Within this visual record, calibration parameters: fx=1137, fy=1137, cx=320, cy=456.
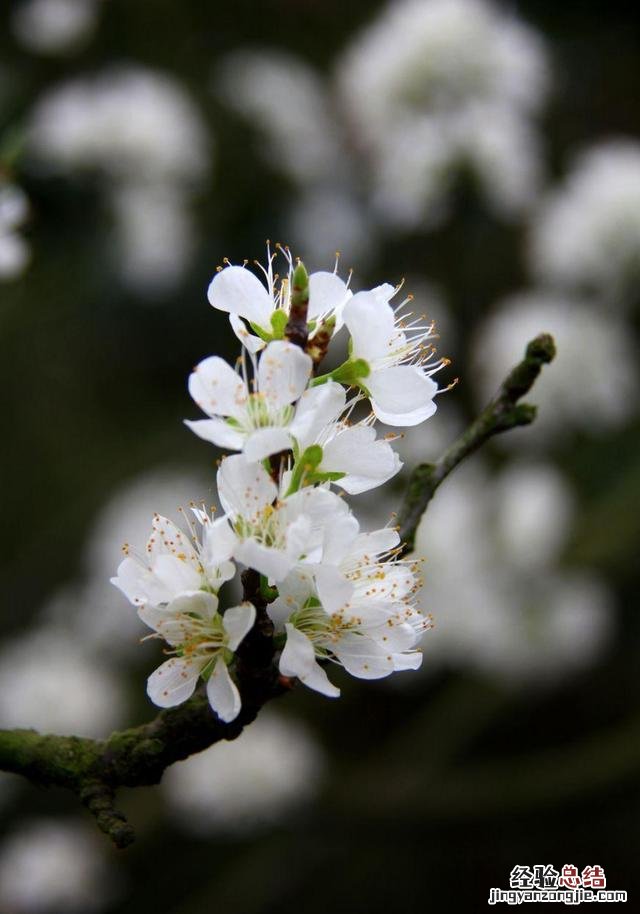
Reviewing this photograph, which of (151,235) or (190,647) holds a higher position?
(151,235)

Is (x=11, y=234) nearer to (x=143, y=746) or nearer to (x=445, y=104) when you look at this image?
(x=143, y=746)

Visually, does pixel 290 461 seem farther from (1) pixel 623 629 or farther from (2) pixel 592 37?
(2) pixel 592 37

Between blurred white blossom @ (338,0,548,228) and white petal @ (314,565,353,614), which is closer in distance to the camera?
white petal @ (314,565,353,614)

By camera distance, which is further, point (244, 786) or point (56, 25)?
point (56, 25)

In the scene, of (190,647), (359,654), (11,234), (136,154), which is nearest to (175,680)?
(190,647)

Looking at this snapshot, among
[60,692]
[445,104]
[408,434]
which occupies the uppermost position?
[445,104]

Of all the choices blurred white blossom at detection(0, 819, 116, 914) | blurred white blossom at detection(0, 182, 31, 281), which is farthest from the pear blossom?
blurred white blossom at detection(0, 819, 116, 914)

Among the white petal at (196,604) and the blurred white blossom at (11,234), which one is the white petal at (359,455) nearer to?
the white petal at (196,604)

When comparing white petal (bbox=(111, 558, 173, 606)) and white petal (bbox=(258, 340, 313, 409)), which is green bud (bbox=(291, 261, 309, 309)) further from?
white petal (bbox=(111, 558, 173, 606))

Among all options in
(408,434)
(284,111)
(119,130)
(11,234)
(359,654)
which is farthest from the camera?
(284,111)
